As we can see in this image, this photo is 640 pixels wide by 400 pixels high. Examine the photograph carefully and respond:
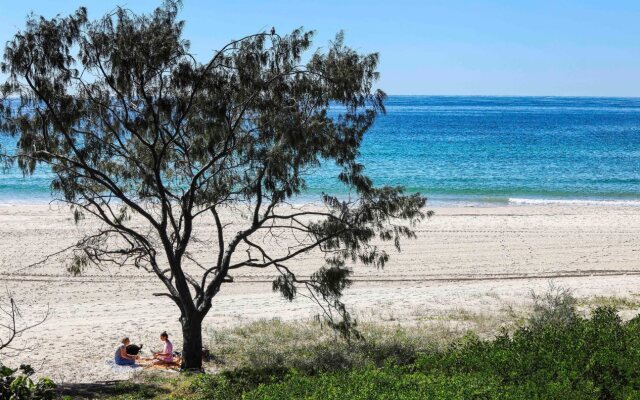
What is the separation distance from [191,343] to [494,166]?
48.9 meters

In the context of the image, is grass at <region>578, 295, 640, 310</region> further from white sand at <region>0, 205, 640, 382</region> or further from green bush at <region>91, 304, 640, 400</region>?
green bush at <region>91, 304, 640, 400</region>

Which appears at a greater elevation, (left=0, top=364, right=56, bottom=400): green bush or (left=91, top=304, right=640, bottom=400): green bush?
(left=0, top=364, right=56, bottom=400): green bush

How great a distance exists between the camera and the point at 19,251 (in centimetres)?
2719

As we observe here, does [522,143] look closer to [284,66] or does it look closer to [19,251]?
[19,251]

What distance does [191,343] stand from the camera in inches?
577

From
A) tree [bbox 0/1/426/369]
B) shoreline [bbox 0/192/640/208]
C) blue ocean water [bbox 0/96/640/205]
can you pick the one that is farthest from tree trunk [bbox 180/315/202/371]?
shoreline [bbox 0/192/640/208]

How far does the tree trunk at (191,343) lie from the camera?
48.0 feet

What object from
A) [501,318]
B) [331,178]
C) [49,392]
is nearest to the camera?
[49,392]

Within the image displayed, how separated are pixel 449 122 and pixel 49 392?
113482 millimetres

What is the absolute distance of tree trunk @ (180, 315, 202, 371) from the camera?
48.0 ft

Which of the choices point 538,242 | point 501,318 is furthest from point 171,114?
point 538,242

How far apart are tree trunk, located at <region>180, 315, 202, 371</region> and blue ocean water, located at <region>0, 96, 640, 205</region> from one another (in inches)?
719

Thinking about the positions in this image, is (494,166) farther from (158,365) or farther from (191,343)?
(191,343)

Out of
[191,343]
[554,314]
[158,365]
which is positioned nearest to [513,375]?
[554,314]
